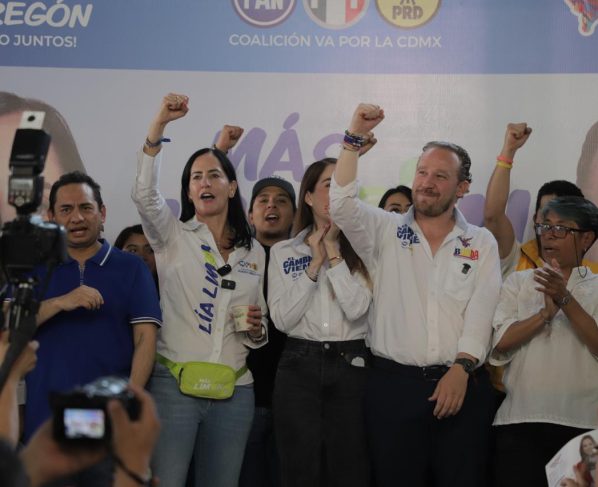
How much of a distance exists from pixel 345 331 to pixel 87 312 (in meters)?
0.91

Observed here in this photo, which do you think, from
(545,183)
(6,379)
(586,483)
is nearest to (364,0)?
(545,183)

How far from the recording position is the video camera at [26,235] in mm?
2031

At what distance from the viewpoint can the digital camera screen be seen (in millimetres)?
1449

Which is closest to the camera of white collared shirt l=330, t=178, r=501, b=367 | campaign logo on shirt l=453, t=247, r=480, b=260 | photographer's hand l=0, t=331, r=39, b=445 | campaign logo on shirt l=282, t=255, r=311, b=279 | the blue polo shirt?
photographer's hand l=0, t=331, r=39, b=445

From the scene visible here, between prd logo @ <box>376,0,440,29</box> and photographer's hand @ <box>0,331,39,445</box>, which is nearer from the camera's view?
photographer's hand @ <box>0,331,39,445</box>

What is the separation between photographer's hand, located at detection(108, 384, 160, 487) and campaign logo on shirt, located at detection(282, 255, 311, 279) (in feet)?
6.53

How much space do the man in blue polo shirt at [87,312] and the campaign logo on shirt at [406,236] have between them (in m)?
0.91

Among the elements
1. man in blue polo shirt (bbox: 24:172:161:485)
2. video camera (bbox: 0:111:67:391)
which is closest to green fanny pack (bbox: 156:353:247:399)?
man in blue polo shirt (bbox: 24:172:161:485)

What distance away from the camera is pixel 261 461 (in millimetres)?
3689

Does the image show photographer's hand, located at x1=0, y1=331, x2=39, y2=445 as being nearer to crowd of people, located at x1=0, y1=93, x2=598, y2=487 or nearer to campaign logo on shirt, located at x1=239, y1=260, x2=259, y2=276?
crowd of people, located at x1=0, y1=93, x2=598, y2=487

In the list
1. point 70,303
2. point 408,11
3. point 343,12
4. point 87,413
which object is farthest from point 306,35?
point 87,413

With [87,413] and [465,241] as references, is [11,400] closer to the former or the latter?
[87,413]

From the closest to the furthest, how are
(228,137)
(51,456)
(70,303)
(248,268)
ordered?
1. (51,456)
2. (70,303)
3. (248,268)
4. (228,137)

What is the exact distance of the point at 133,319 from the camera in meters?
3.30
